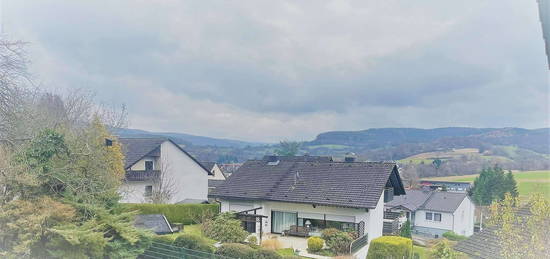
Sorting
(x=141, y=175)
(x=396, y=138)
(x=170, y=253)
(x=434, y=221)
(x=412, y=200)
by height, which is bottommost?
(x=434, y=221)

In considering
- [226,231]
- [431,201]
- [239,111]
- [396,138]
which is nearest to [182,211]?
[226,231]

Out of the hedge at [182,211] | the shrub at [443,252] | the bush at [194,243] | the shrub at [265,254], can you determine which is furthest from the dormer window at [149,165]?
the shrub at [443,252]

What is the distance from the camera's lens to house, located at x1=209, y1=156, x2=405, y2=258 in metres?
13.8

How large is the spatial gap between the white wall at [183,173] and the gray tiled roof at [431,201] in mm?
18924

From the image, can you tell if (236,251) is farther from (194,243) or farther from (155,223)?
(155,223)

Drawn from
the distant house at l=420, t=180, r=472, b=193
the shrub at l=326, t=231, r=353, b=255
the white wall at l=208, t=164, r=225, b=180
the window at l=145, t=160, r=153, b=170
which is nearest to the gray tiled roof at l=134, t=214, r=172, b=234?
the shrub at l=326, t=231, r=353, b=255

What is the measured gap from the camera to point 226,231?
12.6 metres

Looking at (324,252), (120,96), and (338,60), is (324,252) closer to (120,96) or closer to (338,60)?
(338,60)

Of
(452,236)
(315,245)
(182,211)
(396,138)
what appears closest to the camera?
(315,245)

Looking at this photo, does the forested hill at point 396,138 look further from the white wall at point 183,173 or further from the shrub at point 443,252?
the shrub at point 443,252

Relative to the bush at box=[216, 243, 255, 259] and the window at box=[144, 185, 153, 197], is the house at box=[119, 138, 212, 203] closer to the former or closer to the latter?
the window at box=[144, 185, 153, 197]

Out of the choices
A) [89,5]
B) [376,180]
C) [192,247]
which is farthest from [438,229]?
[89,5]

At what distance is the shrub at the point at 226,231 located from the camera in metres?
12.5

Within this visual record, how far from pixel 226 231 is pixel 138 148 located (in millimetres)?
13535
